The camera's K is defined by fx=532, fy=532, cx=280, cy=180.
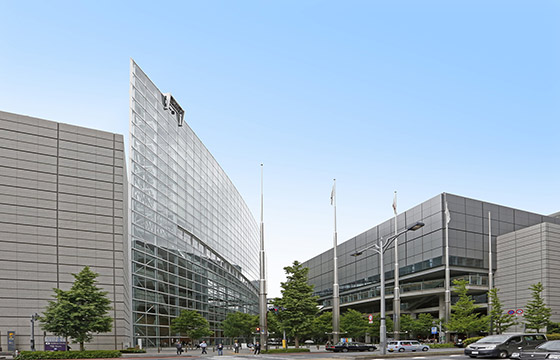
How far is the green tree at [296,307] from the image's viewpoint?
184 feet

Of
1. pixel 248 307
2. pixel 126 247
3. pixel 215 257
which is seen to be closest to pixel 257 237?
pixel 248 307

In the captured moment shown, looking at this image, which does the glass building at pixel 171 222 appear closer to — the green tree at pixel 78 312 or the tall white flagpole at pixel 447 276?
the green tree at pixel 78 312

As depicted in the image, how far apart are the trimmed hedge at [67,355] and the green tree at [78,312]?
2132 millimetres

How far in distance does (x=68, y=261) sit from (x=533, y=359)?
126 ft

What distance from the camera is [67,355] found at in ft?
126

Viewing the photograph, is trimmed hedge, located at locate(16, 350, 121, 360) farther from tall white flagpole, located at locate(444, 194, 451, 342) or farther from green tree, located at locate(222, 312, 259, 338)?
tall white flagpole, located at locate(444, 194, 451, 342)

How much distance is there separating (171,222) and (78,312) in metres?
30.0

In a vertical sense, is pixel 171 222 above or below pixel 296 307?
above

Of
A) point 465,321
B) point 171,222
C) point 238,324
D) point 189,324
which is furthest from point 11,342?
point 238,324

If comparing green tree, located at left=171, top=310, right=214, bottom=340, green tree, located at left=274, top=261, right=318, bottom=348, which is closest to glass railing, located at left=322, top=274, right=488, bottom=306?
green tree, located at left=274, top=261, right=318, bottom=348

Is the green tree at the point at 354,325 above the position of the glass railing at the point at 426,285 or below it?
below

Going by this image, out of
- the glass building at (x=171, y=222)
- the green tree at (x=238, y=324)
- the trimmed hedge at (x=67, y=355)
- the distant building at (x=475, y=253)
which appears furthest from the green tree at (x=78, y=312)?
the distant building at (x=475, y=253)

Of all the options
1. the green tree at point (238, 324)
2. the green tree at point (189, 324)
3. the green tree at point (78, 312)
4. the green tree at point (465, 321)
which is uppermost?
the green tree at point (78, 312)

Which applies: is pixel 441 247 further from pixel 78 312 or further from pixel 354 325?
pixel 78 312
